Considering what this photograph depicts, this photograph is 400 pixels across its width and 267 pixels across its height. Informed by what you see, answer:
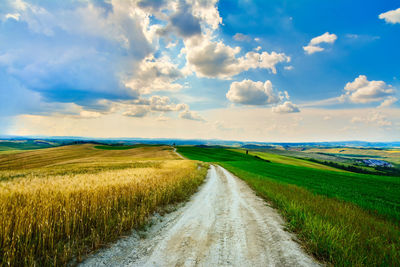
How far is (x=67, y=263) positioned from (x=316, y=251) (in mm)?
6411

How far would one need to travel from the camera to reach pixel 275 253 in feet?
14.9

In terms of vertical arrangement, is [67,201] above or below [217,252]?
above

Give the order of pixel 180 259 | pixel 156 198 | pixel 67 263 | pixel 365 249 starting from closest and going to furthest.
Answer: pixel 67 263 → pixel 180 259 → pixel 365 249 → pixel 156 198

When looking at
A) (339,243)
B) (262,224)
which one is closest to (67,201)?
(262,224)

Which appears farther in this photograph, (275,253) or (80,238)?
(80,238)

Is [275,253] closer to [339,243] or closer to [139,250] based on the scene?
[339,243]

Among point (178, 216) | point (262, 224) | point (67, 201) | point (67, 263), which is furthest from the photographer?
point (178, 216)

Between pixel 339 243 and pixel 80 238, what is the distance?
23.9ft

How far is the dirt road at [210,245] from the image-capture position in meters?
4.18

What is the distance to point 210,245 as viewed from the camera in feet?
16.5

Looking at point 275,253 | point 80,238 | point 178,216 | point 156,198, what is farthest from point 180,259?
point 156,198

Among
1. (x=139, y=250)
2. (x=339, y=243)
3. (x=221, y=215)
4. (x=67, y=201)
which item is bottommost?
(x=221, y=215)

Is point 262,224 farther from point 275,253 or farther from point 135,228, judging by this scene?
point 135,228

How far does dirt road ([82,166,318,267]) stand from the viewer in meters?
4.18
